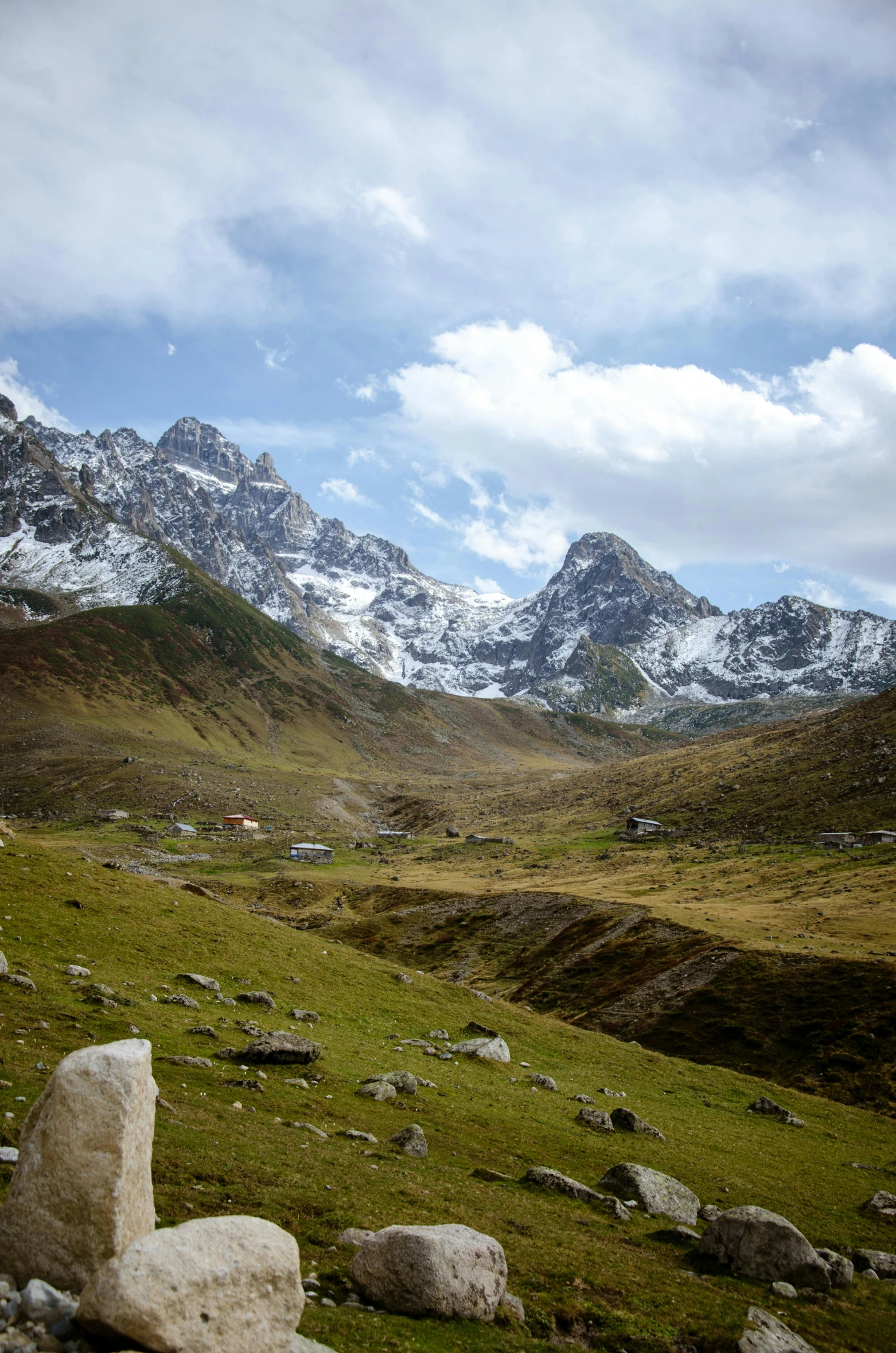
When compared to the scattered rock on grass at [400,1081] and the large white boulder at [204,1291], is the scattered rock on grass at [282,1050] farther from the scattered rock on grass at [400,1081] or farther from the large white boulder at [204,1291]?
the large white boulder at [204,1291]

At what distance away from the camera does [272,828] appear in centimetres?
16375

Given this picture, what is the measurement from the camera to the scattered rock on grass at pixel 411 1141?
69.7 feet

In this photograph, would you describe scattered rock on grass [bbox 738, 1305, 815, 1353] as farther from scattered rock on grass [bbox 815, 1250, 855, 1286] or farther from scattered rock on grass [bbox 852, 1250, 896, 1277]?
scattered rock on grass [bbox 852, 1250, 896, 1277]

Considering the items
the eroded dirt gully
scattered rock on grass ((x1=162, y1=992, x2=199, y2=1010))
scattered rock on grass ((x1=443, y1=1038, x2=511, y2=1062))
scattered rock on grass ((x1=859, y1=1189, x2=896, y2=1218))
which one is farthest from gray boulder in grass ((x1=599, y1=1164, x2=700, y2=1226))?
the eroded dirt gully

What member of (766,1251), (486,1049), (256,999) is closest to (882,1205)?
(766,1251)

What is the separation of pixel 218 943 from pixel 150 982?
30.5 ft

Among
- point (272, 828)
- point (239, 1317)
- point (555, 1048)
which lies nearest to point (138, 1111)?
point (239, 1317)

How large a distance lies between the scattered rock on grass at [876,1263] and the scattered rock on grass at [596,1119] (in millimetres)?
10283

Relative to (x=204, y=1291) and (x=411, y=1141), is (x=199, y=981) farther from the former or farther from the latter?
(x=204, y=1291)

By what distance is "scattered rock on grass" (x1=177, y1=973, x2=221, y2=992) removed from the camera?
3416cm

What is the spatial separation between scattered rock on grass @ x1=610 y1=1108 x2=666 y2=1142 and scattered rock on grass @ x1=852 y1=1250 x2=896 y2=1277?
10.00 metres

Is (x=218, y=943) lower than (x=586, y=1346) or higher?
lower

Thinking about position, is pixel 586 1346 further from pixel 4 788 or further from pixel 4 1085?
pixel 4 788

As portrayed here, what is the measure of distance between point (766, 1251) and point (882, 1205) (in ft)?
37.0
